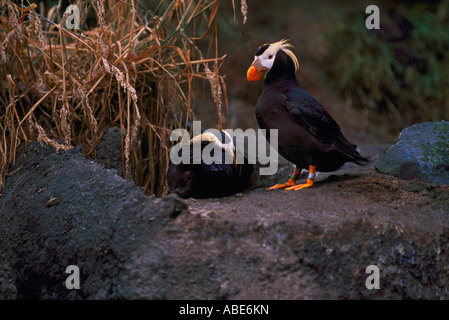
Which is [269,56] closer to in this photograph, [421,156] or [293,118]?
[293,118]

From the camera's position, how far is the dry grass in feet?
8.27

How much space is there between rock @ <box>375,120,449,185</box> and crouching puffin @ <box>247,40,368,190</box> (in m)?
0.21

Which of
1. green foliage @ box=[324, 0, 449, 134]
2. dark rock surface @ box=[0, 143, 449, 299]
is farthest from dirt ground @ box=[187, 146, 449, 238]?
green foliage @ box=[324, 0, 449, 134]

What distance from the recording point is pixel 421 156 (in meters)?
2.48

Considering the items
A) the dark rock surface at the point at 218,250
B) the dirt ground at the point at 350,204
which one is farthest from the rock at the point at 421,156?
the dark rock surface at the point at 218,250

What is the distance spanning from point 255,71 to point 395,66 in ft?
11.9

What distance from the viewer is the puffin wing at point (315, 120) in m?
2.37

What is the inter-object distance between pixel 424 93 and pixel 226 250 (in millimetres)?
4384

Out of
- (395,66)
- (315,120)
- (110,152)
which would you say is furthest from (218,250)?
(395,66)

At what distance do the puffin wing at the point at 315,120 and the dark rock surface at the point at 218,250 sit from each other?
0.47 meters

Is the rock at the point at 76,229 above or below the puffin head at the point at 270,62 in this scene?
below

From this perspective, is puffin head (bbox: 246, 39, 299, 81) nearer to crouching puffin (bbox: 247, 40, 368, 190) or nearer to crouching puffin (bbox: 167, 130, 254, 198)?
crouching puffin (bbox: 247, 40, 368, 190)

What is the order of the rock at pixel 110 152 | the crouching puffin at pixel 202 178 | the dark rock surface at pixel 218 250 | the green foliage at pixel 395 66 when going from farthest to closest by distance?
the green foliage at pixel 395 66
the rock at pixel 110 152
the crouching puffin at pixel 202 178
the dark rock surface at pixel 218 250

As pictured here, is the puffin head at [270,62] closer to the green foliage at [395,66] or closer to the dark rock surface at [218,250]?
the dark rock surface at [218,250]
